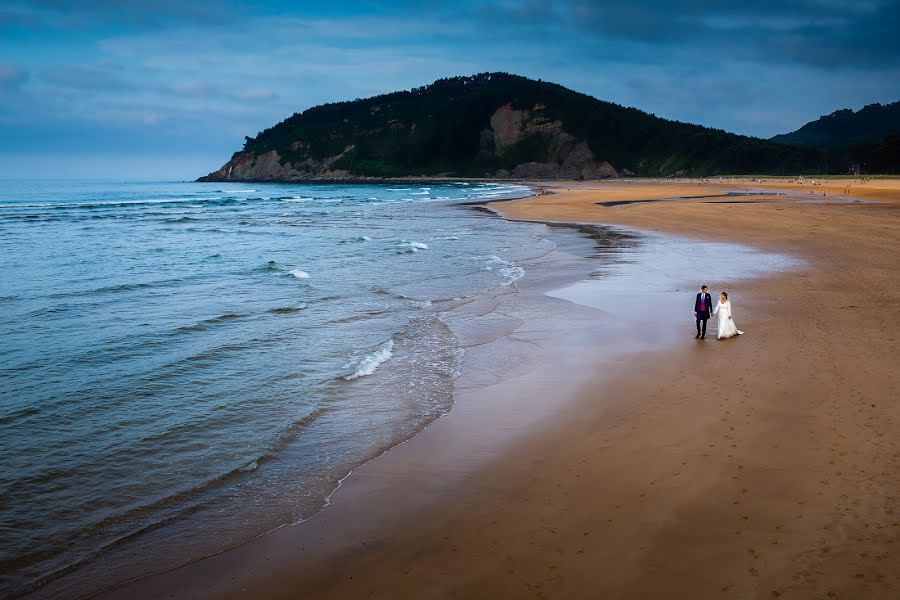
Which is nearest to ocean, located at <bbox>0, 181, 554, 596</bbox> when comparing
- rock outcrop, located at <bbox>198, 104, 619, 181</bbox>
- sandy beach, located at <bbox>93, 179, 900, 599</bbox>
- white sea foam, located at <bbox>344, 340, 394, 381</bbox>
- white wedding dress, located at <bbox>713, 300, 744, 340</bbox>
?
white sea foam, located at <bbox>344, 340, 394, 381</bbox>

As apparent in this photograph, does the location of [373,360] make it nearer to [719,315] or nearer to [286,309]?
[286,309]

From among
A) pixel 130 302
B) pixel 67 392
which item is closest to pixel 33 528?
pixel 67 392

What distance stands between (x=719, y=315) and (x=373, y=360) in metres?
7.10

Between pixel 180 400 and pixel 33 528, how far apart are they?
3.85 meters

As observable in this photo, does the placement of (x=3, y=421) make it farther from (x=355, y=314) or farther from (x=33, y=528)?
(x=355, y=314)

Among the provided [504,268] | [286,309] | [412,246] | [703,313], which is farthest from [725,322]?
[412,246]

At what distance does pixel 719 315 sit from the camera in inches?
516

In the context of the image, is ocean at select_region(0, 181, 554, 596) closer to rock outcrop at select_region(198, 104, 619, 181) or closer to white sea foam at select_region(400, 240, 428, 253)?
white sea foam at select_region(400, 240, 428, 253)

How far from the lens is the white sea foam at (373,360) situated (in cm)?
1184

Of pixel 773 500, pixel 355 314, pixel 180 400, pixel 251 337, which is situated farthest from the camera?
pixel 355 314

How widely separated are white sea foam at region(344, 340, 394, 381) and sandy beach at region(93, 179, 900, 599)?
7.69 ft

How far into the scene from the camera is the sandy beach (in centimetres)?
540

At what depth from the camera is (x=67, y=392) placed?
427 inches

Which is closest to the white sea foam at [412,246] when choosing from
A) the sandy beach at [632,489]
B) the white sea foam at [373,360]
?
the white sea foam at [373,360]
